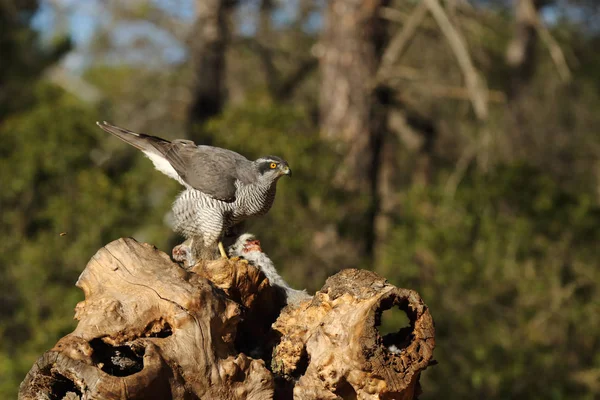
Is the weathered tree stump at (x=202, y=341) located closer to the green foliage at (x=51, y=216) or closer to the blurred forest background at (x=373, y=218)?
the blurred forest background at (x=373, y=218)

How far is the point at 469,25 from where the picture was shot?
11102 mm

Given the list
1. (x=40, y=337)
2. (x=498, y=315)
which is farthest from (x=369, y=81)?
(x=40, y=337)

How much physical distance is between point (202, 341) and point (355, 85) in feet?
25.0

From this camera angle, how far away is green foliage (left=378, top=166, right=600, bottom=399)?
370 inches

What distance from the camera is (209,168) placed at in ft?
15.3

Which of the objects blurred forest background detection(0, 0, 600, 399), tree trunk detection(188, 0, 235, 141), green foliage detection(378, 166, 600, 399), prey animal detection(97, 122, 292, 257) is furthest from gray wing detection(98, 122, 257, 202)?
tree trunk detection(188, 0, 235, 141)

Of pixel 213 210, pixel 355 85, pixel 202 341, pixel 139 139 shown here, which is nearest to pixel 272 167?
pixel 213 210

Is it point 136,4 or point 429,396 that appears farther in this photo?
point 136,4

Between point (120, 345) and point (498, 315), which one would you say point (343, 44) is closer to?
point (498, 315)

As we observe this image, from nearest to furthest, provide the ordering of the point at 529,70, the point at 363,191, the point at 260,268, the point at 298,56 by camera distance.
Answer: the point at 260,268, the point at 363,191, the point at 298,56, the point at 529,70

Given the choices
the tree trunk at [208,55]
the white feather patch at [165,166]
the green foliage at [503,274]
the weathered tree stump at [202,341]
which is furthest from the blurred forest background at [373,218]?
the weathered tree stump at [202,341]

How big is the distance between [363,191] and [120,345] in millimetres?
7134

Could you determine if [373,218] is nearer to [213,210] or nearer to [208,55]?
[208,55]

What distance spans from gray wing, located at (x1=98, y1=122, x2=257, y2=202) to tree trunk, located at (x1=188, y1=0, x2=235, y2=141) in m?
7.31
